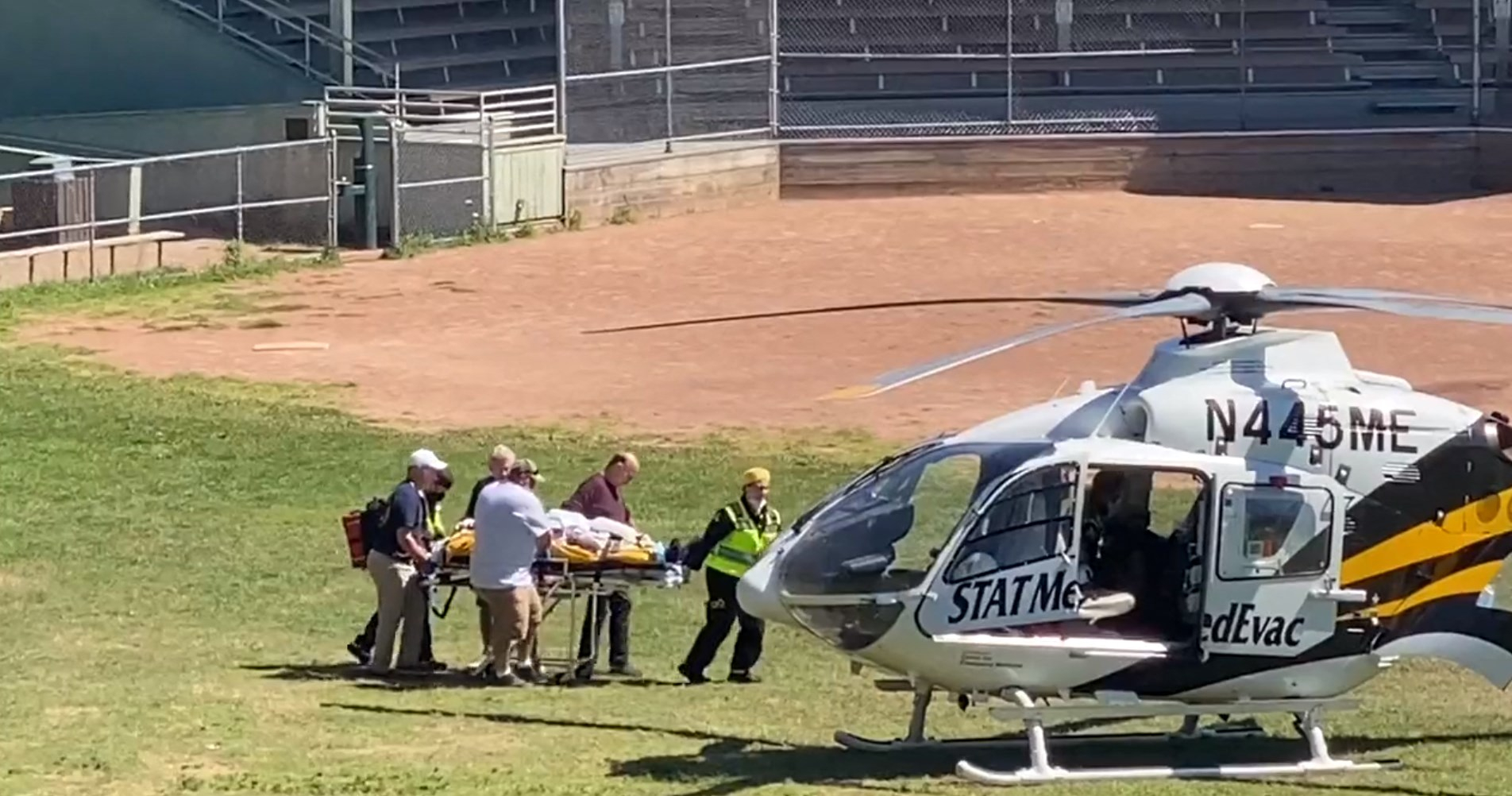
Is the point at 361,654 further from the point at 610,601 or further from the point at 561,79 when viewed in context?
the point at 561,79

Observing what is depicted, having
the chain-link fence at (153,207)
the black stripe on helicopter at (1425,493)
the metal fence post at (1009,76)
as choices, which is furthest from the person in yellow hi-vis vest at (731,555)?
the metal fence post at (1009,76)

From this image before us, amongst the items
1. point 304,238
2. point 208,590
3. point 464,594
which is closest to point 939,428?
point 464,594

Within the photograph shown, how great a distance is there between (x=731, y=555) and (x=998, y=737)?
218cm

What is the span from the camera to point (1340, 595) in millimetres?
11953

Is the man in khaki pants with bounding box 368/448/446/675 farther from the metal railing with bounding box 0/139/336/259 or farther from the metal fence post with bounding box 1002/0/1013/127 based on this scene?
the metal fence post with bounding box 1002/0/1013/127

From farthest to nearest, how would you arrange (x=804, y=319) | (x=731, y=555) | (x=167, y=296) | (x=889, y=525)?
(x=167, y=296), (x=804, y=319), (x=731, y=555), (x=889, y=525)

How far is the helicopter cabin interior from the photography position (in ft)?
38.1

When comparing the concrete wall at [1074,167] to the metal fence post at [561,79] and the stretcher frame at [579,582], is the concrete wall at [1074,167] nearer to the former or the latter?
the metal fence post at [561,79]

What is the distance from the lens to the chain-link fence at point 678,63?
120 ft

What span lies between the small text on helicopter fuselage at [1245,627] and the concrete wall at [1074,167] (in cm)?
2555

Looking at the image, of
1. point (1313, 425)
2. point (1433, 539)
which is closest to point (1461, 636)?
point (1433, 539)

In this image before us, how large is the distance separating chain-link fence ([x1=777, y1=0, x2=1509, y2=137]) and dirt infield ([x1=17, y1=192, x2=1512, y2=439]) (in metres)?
3.71

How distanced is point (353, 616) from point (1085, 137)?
74.5ft

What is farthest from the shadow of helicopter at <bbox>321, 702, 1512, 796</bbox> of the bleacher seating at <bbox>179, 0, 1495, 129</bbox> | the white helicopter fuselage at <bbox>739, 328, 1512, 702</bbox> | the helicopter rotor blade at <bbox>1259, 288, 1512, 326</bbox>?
the bleacher seating at <bbox>179, 0, 1495, 129</bbox>
